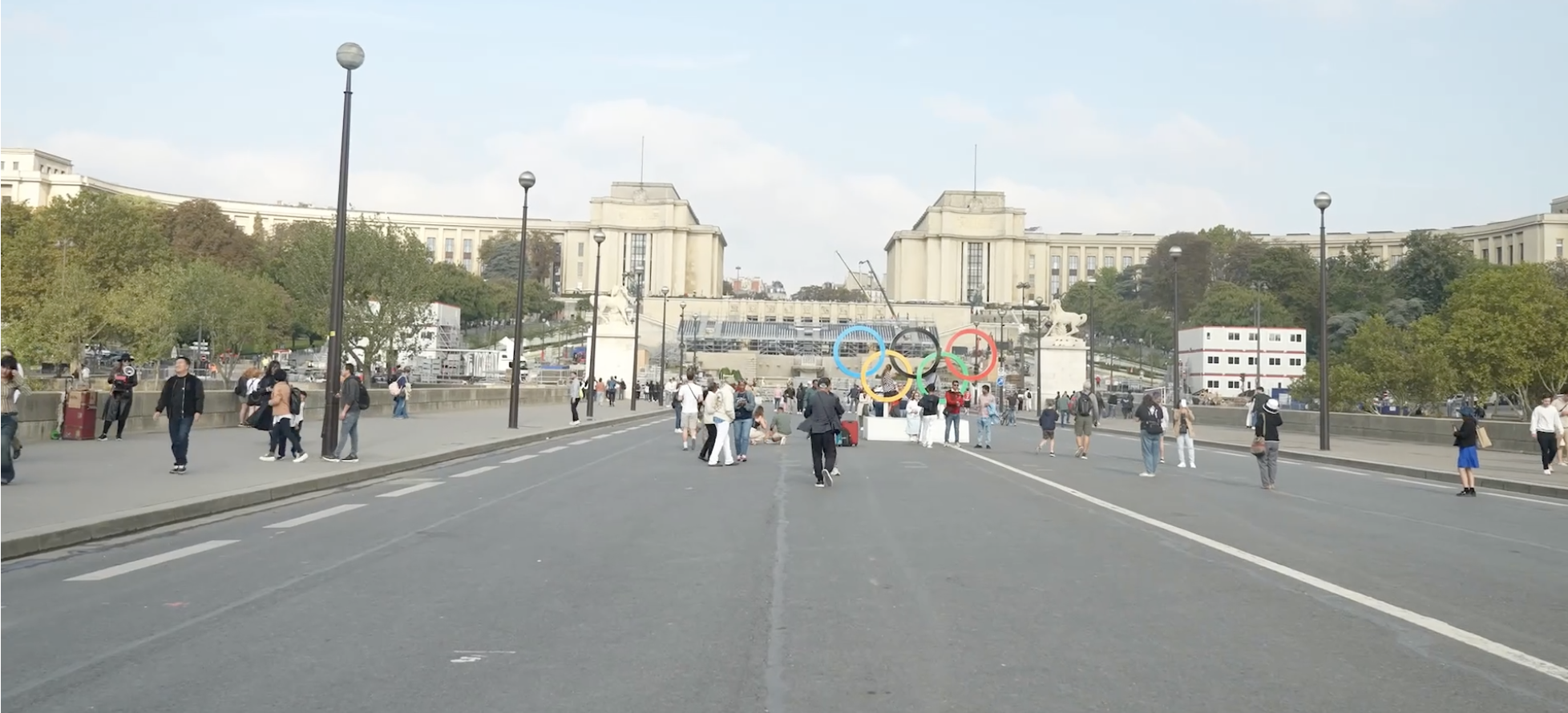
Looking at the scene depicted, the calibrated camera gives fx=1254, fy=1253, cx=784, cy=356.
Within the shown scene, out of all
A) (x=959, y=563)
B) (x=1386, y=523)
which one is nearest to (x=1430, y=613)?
(x=959, y=563)

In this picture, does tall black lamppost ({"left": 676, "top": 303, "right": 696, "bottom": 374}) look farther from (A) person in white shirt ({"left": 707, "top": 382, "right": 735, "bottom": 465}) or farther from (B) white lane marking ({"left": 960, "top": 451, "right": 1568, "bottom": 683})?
(B) white lane marking ({"left": 960, "top": 451, "right": 1568, "bottom": 683})

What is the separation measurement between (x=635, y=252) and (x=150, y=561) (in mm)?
157937

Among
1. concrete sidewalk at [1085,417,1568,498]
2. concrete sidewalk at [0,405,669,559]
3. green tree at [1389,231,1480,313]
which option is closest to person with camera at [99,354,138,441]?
concrete sidewalk at [0,405,669,559]

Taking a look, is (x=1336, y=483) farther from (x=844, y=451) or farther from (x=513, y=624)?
(x=513, y=624)

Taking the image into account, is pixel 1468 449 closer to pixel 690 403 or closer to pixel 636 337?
pixel 690 403

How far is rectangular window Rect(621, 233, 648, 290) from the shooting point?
165 metres

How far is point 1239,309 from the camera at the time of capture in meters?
105

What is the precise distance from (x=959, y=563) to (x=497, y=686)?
16.1 feet

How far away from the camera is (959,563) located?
9695 millimetres

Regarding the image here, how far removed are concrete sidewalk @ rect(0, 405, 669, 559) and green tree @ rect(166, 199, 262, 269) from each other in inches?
3045

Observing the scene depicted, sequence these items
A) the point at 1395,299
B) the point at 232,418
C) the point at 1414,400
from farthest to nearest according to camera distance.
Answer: the point at 1395,299 < the point at 1414,400 < the point at 232,418

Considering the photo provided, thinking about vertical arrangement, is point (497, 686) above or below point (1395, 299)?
below

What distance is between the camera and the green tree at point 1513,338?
58375 mm

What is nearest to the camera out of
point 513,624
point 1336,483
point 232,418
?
point 513,624
